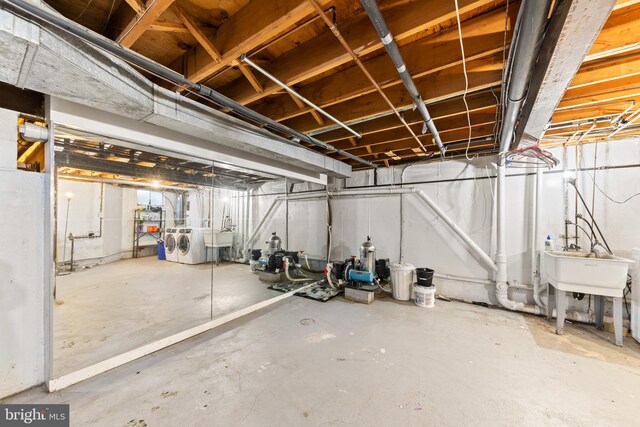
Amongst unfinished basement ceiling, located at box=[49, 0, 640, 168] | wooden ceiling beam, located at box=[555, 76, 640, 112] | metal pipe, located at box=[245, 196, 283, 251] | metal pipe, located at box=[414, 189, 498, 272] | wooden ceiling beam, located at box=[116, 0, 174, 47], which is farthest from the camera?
metal pipe, located at box=[245, 196, 283, 251]

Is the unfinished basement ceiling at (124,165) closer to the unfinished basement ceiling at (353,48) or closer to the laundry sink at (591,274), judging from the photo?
the unfinished basement ceiling at (353,48)

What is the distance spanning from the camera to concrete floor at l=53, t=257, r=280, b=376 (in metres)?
2.34

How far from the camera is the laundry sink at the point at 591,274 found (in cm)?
252

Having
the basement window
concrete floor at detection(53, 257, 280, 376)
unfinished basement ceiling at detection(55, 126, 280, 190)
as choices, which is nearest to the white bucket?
concrete floor at detection(53, 257, 280, 376)

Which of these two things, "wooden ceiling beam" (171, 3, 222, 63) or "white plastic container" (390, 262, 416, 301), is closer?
"wooden ceiling beam" (171, 3, 222, 63)

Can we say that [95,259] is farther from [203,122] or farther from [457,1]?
[457,1]

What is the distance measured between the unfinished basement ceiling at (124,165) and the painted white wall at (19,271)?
0.26m

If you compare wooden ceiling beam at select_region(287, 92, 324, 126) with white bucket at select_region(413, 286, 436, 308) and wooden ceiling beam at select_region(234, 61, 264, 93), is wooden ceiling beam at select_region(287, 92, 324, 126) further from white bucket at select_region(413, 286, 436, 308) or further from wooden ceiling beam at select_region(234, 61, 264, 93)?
white bucket at select_region(413, 286, 436, 308)

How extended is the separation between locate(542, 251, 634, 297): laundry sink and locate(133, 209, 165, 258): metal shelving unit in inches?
224

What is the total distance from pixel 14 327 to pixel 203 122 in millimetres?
2213

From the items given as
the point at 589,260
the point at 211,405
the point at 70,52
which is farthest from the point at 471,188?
the point at 70,52

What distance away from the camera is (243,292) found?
4.17 meters

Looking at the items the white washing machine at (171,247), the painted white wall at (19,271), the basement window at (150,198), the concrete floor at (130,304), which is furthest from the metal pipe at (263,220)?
the painted white wall at (19,271)

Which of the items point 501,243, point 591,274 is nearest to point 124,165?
point 501,243
